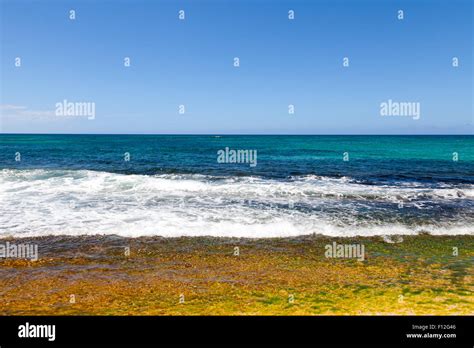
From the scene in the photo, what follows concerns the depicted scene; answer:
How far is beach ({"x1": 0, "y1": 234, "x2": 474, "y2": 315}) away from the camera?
726 centimetres

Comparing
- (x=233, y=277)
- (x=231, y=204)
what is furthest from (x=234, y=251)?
(x=231, y=204)

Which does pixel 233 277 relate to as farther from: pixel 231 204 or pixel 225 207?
pixel 231 204

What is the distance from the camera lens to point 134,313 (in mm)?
6941

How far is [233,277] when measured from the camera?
888cm

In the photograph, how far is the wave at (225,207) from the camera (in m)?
13.6

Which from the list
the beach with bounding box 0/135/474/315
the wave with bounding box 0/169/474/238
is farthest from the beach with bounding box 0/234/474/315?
the wave with bounding box 0/169/474/238

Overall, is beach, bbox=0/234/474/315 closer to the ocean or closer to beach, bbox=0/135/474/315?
beach, bbox=0/135/474/315

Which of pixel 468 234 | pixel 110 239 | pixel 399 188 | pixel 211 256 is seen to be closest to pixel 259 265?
pixel 211 256

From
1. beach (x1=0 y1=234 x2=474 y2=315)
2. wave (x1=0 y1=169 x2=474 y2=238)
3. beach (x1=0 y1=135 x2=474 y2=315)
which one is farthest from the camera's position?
wave (x1=0 y1=169 x2=474 y2=238)

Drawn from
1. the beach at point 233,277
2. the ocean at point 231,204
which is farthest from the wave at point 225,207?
the beach at point 233,277

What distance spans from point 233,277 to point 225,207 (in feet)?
28.7

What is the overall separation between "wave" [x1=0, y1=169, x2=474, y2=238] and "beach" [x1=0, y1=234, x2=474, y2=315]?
1327 millimetres

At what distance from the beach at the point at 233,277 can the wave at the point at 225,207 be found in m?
1.33
